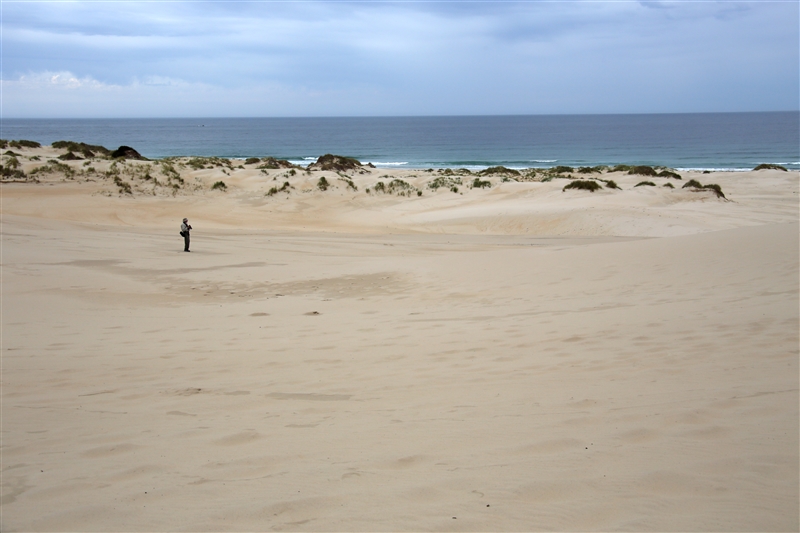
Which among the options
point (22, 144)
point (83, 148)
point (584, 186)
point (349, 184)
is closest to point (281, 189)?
point (349, 184)

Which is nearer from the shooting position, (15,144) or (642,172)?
(642,172)

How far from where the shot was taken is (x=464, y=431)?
4199 millimetres

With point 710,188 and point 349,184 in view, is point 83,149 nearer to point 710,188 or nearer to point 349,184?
point 349,184

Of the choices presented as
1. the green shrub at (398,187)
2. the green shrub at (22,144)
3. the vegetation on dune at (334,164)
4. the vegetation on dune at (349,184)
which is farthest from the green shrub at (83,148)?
the green shrub at (398,187)

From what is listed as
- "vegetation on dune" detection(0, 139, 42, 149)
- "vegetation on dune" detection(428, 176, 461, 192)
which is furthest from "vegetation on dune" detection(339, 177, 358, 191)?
"vegetation on dune" detection(0, 139, 42, 149)

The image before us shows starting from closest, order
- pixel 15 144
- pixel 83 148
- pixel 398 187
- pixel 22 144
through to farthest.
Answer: pixel 398 187, pixel 15 144, pixel 22 144, pixel 83 148

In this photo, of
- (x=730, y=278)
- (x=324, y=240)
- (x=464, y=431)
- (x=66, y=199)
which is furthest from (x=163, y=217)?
(x=464, y=431)

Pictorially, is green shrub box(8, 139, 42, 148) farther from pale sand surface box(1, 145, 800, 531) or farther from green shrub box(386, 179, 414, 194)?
pale sand surface box(1, 145, 800, 531)

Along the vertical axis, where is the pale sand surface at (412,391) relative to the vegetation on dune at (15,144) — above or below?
below

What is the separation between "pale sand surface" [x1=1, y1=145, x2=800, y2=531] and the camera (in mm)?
3213

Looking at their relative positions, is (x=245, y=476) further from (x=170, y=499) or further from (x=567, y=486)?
(x=567, y=486)

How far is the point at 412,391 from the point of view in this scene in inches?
209

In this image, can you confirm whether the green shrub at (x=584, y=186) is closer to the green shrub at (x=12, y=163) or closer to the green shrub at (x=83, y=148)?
the green shrub at (x=12, y=163)

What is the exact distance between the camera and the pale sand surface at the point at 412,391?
10.5ft
